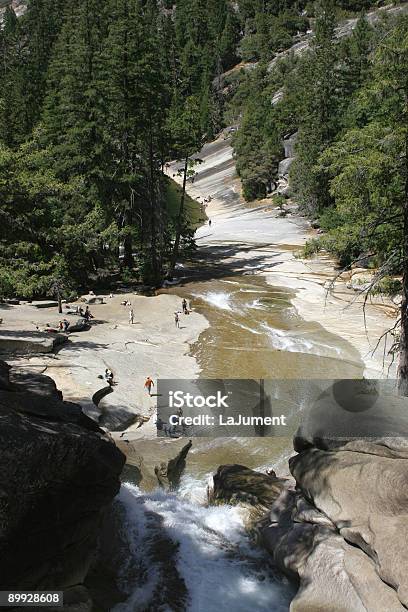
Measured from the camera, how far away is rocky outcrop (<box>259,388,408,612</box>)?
25.4 ft

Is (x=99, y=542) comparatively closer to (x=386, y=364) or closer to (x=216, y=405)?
(x=216, y=405)

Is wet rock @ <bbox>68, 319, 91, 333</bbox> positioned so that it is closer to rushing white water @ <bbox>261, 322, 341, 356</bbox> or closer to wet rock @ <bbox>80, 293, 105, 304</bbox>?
wet rock @ <bbox>80, 293, 105, 304</bbox>

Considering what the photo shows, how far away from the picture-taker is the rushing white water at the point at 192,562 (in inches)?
368

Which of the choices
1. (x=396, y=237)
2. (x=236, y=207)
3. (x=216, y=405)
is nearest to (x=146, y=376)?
(x=216, y=405)

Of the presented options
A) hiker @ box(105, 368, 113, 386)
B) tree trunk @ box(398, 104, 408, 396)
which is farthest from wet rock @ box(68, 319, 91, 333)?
tree trunk @ box(398, 104, 408, 396)

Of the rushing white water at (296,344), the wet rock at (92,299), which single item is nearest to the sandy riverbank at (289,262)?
the rushing white water at (296,344)

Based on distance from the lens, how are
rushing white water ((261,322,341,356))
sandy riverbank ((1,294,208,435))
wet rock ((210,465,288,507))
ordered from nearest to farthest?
wet rock ((210,465,288,507)) → sandy riverbank ((1,294,208,435)) → rushing white water ((261,322,341,356))

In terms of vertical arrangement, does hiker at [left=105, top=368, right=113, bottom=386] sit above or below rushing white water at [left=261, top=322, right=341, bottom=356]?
above

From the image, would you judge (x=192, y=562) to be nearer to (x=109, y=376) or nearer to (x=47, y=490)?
(x=47, y=490)

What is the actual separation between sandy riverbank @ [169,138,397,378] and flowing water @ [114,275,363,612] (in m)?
1.54

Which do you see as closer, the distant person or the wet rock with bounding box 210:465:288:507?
the wet rock with bounding box 210:465:288:507

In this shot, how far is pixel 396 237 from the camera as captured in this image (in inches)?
517

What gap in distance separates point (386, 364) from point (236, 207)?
58.0 metres

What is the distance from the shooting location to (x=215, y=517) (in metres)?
12.3
